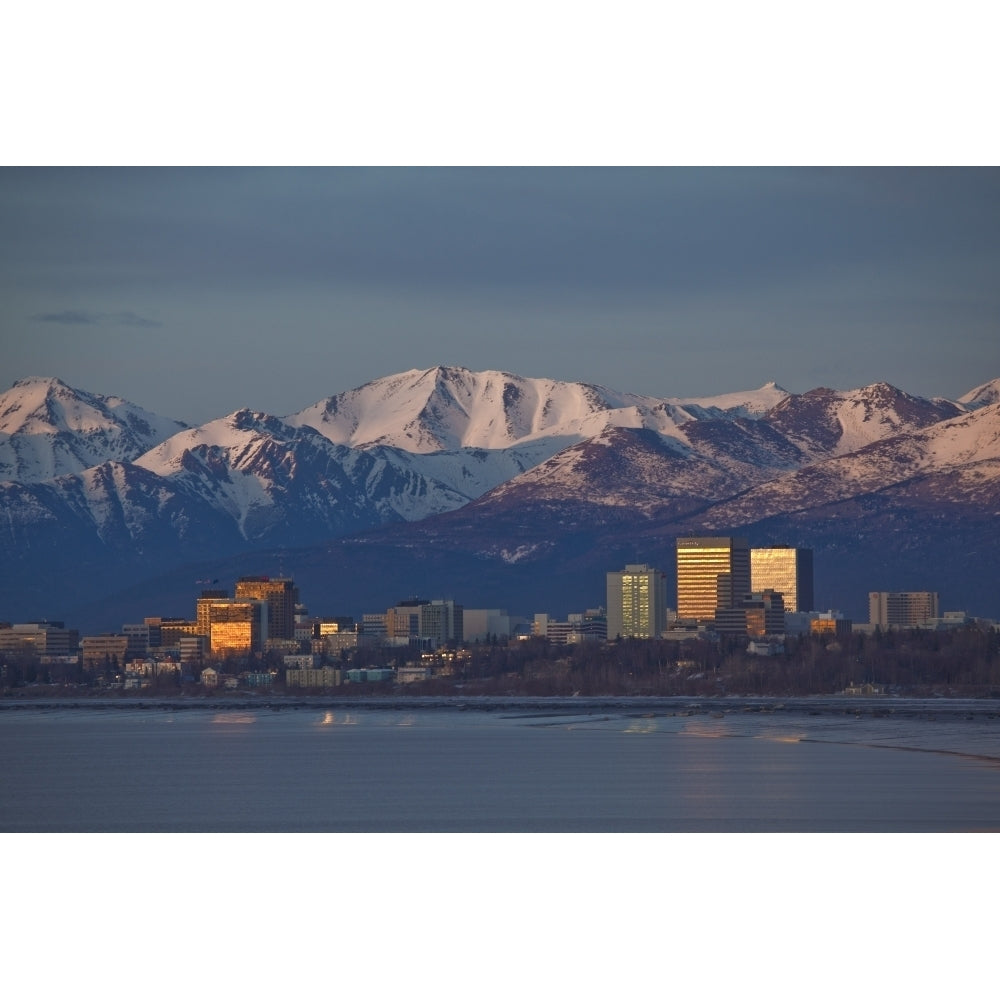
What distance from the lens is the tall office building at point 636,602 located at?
11931cm

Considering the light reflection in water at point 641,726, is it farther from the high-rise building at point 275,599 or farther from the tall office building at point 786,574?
the tall office building at point 786,574

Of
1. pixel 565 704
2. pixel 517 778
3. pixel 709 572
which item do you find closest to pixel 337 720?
pixel 565 704

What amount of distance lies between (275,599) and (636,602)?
21328mm

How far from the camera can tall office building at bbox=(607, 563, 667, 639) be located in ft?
391

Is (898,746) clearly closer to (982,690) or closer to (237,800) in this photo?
(237,800)

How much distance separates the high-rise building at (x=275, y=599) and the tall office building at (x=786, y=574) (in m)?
28.4

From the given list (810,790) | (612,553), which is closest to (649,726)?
(810,790)

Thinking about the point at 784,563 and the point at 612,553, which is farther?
the point at 612,553

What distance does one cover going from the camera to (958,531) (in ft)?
397

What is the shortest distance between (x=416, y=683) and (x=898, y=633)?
20.3 meters

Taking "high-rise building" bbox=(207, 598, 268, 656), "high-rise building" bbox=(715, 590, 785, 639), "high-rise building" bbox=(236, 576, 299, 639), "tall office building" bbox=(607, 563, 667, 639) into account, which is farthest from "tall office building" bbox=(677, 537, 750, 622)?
"high-rise building" bbox=(207, 598, 268, 656)

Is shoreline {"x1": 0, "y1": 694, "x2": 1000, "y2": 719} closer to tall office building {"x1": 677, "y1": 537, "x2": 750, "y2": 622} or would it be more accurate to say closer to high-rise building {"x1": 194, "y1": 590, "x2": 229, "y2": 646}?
high-rise building {"x1": 194, "y1": 590, "x2": 229, "y2": 646}

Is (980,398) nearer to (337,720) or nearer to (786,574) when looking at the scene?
(786,574)

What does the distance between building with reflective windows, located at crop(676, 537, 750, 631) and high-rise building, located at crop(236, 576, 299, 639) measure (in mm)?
22898
